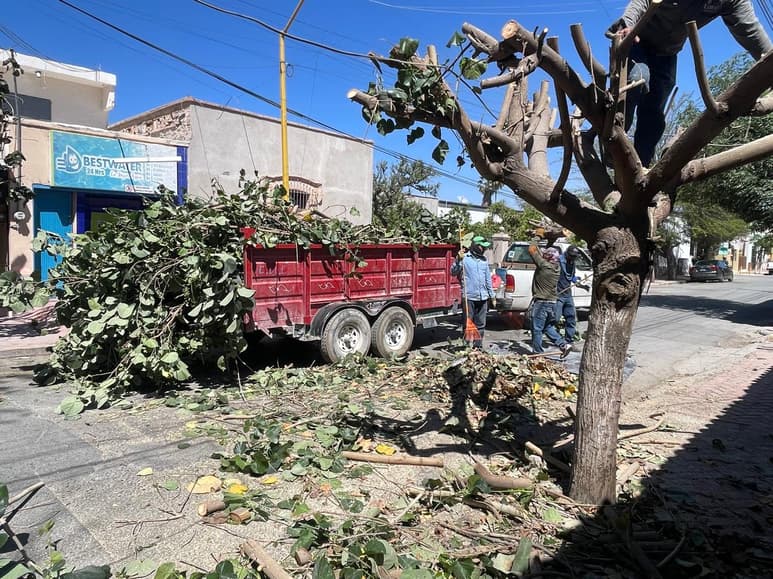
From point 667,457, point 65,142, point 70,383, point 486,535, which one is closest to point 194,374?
point 70,383

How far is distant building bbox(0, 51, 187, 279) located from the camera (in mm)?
11398

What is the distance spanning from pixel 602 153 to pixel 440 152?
127cm

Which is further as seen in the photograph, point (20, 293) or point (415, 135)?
point (20, 293)

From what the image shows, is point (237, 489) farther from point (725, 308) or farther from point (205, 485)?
point (725, 308)

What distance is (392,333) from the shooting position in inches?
→ 329

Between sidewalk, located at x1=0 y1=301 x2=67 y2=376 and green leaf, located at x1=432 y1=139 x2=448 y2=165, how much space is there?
20.3 feet

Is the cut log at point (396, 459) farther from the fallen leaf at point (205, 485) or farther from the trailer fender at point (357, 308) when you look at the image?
the trailer fender at point (357, 308)

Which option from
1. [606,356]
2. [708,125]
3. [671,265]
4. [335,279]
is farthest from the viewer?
[671,265]

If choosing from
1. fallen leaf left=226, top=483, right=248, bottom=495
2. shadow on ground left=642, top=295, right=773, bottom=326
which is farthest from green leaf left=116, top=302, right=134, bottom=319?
shadow on ground left=642, top=295, right=773, bottom=326

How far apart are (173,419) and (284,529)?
250 cm

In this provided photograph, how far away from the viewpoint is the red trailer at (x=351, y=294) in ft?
22.3

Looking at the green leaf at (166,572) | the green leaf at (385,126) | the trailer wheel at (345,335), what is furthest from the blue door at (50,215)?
the green leaf at (166,572)

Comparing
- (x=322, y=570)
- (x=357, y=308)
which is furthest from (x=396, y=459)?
(x=357, y=308)

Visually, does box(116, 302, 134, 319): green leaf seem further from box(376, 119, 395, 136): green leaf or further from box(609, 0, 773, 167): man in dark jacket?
box(609, 0, 773, 167): man in dark jacket
